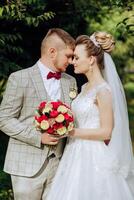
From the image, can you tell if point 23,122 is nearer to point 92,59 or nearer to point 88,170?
point 88,170

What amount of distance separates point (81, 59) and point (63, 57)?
176mm

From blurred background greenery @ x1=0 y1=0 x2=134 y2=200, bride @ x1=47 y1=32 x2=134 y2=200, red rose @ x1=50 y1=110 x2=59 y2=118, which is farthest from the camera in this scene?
blurred background greenery @ x1=0 y1=0 x2=134 y2=200

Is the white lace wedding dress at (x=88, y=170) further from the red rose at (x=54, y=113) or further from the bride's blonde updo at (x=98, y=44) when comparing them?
the red rose at (x=54, y=113)

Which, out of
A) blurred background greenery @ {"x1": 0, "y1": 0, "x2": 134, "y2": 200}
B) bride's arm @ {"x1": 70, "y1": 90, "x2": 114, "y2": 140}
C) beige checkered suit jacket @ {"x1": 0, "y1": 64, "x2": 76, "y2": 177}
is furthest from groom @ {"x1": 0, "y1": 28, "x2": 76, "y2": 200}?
blurred background greenery @ {"x1": 0, "y1": 0, "x2": 134, "y2": 200}

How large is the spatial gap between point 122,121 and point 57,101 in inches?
28.4

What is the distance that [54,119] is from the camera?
491 cm

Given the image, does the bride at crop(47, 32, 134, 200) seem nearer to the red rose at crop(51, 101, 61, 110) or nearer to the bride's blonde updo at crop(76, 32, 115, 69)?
the bride's blonde updo at crop(76, 32, 115, 69)

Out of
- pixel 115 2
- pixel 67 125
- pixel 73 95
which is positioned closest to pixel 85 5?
pixel 115 2

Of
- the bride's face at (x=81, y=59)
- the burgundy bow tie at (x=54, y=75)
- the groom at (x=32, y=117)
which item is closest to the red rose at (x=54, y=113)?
the groom at (x=32, y=117)

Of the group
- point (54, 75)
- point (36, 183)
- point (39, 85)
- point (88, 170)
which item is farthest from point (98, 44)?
point (36, 183)

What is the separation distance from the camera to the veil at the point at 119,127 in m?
5.33

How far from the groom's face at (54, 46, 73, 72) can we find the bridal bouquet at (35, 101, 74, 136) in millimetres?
539

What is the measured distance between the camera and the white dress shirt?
5.36m

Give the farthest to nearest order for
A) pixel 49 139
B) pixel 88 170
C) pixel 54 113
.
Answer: pixel 88 170 < pixel 49 139 < pixel 54 113
